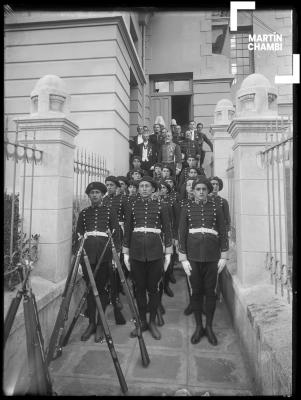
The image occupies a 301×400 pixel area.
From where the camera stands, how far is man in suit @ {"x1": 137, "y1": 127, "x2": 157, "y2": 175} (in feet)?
31.2

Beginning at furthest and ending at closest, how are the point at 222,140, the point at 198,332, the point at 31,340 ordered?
the point at 222,140 → the point at 198,332 → the point at 31,340

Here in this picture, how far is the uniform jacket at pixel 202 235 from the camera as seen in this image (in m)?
3.93

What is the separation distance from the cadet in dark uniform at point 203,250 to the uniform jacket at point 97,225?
997 mm

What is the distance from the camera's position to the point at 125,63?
34.5 feet

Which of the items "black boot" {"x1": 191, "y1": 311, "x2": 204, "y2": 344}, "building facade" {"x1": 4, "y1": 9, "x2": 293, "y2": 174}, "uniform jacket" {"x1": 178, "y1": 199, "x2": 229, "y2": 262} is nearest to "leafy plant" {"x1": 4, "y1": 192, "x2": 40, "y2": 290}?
"uniform jacket" {"x1": 178, "y1": 199, "x2": 229, "y2": 262}

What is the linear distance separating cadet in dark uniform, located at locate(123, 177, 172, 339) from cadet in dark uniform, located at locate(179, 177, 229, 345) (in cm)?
32

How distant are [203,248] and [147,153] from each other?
6144mm

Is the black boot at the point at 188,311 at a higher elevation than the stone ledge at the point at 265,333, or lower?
lower

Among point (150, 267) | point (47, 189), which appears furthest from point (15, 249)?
point (150, 267)

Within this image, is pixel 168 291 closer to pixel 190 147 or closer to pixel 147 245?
pixel 147 245

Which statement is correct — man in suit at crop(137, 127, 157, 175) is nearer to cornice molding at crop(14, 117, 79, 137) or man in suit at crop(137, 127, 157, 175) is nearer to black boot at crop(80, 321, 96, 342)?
cornice molding at crop(14, 117, 79, 137)

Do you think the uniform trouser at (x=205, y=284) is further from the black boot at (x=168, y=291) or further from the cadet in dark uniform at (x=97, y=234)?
the black boot at (x=168, y=291)

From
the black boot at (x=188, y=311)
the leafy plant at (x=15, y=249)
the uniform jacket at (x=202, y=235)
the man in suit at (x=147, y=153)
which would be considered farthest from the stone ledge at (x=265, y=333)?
the man in suit at (x=147, y=153)
